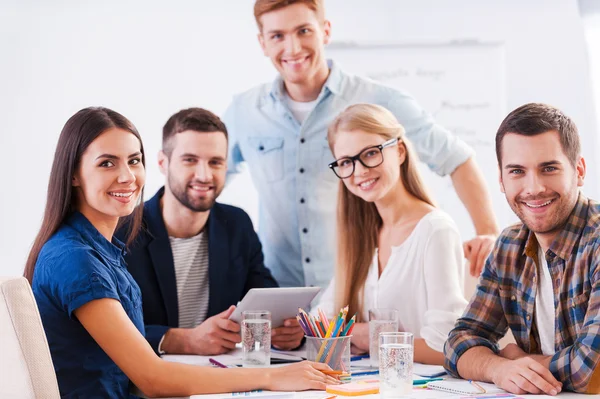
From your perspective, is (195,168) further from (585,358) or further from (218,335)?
(585,358)

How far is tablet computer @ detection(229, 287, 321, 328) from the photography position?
208cm

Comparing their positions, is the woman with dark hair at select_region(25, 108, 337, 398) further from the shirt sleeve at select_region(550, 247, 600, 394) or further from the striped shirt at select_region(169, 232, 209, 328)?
the striped shirt at select_region(169, 232, 209, 328)

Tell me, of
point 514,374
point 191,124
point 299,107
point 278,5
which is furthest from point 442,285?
point 278,5

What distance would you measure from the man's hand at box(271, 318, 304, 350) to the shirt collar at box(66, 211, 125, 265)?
608mm

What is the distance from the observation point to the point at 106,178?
1.93 meters

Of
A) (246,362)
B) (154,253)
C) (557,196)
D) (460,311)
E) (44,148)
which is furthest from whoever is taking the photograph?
(44,148)

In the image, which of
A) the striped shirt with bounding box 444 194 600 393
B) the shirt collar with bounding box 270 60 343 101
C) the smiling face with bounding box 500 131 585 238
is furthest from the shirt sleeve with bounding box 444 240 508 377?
the shirt collar with bounding box 270 60 343 101

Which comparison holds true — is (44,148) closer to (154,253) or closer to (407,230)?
(154,253)

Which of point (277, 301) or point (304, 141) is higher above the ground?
point (304, 141)

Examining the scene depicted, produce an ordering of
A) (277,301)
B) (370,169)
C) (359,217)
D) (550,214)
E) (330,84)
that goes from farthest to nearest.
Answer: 1. (330,84)
2. (359,217)
3. (370,169)
4. (277,301)
5. (550,214)

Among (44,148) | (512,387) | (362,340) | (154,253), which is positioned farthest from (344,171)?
(44,148)

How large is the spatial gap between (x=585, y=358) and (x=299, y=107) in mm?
1791

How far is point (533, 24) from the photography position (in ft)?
14.4

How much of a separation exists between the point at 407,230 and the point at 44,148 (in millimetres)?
2526
